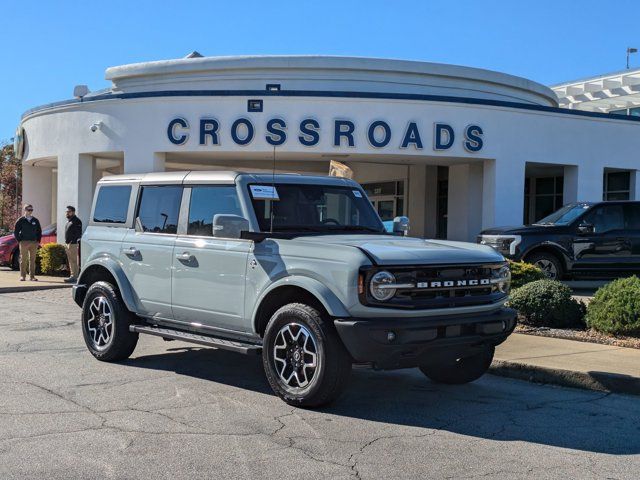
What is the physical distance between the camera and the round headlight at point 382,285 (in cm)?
555

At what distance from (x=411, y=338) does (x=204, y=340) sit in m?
2.18

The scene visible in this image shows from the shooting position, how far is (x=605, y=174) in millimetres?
22641

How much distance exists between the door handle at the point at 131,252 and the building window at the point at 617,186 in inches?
715

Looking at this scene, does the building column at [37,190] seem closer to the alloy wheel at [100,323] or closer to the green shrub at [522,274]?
the alloy wheel at [100,323]

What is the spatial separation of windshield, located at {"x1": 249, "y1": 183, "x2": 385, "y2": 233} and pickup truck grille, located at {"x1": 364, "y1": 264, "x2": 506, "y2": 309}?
143 centimetres

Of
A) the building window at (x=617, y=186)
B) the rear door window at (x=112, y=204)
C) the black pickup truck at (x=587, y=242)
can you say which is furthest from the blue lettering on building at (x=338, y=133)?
the rear door window at (x=112, y=204)

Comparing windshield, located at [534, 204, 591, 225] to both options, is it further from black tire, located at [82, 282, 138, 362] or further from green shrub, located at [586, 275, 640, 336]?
black tire, located at [82, 282, 138, 362]

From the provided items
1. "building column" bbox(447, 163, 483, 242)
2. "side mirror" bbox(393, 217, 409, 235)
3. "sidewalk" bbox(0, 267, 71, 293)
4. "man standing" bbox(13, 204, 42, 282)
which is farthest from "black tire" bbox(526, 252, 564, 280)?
"man standing" bbox(13, 204, 42, 282)

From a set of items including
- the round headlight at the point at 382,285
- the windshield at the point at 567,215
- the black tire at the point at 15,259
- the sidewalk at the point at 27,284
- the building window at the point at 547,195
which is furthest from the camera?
the building window at the point at 547,195

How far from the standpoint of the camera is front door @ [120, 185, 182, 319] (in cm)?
727

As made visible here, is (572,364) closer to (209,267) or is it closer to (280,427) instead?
(280,427)

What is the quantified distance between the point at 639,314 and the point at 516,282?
8.17ft

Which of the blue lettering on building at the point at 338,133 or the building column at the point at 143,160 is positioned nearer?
the blue lettering on building at the point at 338,133

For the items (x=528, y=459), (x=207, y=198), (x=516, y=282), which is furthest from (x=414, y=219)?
(x=528, y=459)
